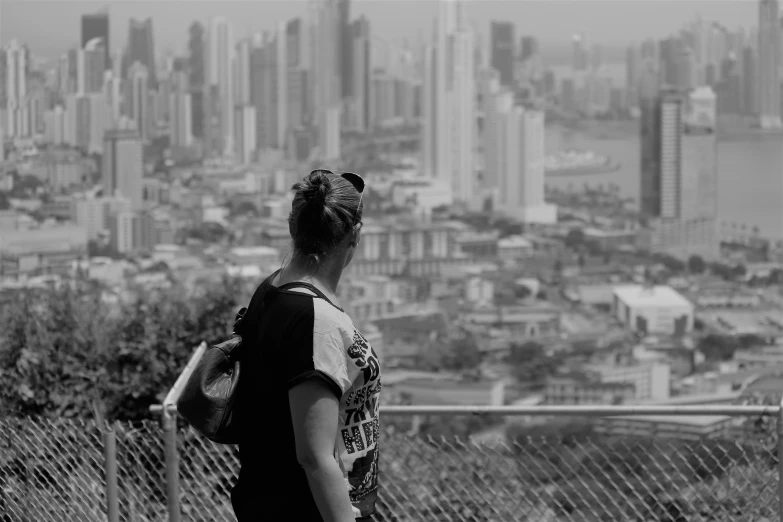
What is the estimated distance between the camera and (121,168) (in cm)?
4319

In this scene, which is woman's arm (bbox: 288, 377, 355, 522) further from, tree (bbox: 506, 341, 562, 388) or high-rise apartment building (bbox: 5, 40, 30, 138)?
high-rise apartment building (bbox: 5, 40, 30, 138)

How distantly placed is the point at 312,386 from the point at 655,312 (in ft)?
136

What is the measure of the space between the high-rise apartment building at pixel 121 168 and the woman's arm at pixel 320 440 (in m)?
41.5

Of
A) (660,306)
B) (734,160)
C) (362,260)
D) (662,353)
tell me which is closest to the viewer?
(662,353)

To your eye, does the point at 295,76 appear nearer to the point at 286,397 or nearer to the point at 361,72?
the point at 361,72

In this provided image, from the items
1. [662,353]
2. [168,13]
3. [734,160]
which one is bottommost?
[662,353]

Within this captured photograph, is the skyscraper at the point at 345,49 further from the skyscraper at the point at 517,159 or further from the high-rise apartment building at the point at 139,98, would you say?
the high-rise apartment building at the point at 139,98

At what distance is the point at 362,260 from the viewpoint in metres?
45.1

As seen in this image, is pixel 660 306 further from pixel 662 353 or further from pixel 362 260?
pixel 362 260

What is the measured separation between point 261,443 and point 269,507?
75 millimetres

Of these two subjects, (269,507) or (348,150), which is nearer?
(269,507)

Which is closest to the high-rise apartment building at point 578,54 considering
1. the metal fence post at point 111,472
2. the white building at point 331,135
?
the white building at point 331,135

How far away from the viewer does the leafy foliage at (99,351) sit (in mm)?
3082

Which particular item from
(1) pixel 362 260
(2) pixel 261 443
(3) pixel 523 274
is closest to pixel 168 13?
(1) pixel 362 260
